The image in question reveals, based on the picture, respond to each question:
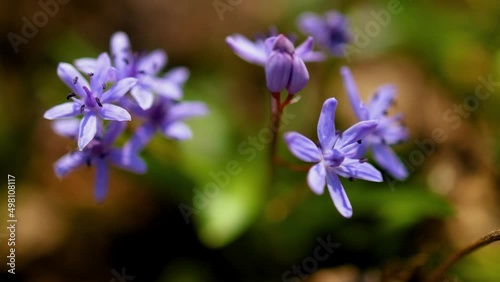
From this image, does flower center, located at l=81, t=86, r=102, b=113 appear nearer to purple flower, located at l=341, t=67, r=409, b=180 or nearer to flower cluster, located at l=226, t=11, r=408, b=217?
flower cluster, located at l=226, t=11, r=408, b=217

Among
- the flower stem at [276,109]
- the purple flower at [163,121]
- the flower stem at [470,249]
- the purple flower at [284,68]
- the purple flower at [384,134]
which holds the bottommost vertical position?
the flower stem at [470,249]

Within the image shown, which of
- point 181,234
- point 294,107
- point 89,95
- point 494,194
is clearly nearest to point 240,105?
point 294,107

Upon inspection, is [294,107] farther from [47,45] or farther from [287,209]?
[47,45]

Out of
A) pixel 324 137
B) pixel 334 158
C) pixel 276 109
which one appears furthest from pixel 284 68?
pixel 334 158

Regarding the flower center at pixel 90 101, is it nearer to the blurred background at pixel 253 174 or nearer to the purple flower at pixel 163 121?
the purple flower at pixel 163 121

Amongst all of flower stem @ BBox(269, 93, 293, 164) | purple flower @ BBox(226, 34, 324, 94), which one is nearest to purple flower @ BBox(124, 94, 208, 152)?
flower stem @ BBox(269, 93, 293, 164)

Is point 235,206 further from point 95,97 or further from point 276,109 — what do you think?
point 95,97

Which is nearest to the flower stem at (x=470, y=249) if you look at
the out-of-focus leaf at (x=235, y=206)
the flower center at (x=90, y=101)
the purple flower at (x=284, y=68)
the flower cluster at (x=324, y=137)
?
the flower cluster at (x=324, y=137)
